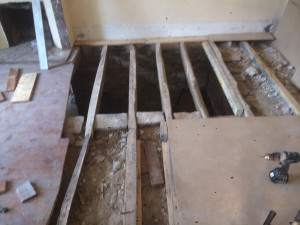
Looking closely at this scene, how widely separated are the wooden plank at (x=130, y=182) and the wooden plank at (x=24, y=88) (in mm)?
1079

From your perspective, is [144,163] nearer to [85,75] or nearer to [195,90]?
[195,90]

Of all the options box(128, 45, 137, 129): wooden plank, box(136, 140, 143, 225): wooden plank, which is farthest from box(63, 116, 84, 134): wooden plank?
box(136, 140, 143, 225): wooden plank

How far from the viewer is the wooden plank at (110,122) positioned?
204 centimetres

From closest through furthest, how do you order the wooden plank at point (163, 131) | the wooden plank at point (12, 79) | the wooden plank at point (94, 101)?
the wooden plank at point (163, 131) → the wooden plank at point (94, 101) → the wooden plank at point (12, 79)

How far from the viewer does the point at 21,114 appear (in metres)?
2.08

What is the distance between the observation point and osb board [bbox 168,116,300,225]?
1.41 metres

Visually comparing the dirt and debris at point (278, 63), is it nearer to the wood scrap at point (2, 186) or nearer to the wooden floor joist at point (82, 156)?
the wooden floor joist at point (82, 156)

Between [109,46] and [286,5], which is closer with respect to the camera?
[286,5]

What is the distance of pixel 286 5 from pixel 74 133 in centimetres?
285

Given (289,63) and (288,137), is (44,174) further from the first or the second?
(289,63)

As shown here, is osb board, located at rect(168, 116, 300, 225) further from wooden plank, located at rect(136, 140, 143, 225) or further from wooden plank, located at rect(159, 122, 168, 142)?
wooden plank, located at rect(136, 140, 143, 225)

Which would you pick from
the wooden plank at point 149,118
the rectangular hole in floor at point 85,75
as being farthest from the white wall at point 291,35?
the rectangular hole in floor at point 85,75

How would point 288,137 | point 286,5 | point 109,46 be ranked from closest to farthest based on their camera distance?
→ point 288,137, point 286,5, point 109,46

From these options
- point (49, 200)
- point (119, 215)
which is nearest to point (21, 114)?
point (49, 200)
